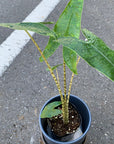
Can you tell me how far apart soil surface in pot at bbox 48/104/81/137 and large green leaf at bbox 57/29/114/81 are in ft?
1.58

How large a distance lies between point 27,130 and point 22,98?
9.0 inches

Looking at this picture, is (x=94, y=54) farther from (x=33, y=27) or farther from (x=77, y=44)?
(x=33, y=27)

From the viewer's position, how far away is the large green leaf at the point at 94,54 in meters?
0.47

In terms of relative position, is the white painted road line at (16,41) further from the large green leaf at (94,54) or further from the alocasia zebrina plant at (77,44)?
the large green leaf at (94,54)

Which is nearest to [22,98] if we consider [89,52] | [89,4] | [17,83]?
[17,83]

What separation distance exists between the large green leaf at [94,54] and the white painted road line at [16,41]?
3.38 ft

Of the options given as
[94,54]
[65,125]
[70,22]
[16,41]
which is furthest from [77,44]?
[16,41]

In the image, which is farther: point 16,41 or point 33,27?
point 16,41

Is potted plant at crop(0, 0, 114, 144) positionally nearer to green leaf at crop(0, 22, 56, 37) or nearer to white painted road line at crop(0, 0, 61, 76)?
green leaf at crop(0, 22, 56, 37)

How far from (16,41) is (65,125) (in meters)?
0.95

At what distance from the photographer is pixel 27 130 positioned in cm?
114

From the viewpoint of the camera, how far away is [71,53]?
60cm

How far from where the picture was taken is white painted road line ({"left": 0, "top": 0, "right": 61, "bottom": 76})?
1.47 metres

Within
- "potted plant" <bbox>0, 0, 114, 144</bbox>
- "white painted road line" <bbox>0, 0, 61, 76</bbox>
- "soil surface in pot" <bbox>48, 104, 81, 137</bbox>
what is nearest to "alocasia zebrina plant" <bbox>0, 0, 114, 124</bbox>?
"potted plant" <bbox>0, 0, 114, 144</bbox>
